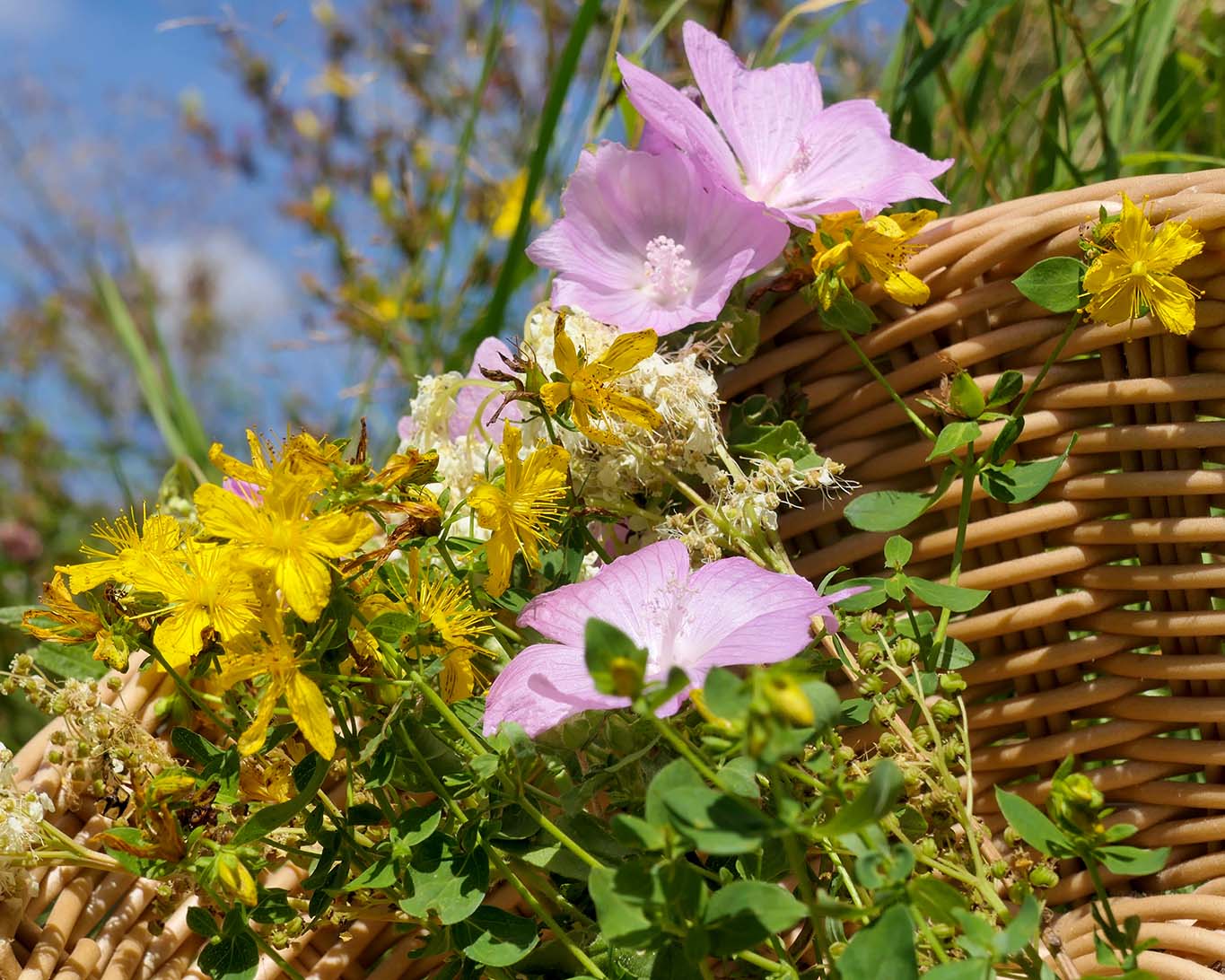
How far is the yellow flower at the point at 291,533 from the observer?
338 millimetres

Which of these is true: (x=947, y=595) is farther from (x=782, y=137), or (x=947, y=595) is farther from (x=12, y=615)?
(x=12, y=615)

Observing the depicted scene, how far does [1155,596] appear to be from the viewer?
498 mm

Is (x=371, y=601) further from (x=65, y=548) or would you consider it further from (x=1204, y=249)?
(x=65, y=548)

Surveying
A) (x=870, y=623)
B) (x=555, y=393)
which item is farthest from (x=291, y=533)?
(x=870, y=623)

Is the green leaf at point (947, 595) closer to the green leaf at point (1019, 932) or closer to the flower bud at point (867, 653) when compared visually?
the flower bud at point (867, 653)

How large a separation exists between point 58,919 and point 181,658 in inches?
5.9

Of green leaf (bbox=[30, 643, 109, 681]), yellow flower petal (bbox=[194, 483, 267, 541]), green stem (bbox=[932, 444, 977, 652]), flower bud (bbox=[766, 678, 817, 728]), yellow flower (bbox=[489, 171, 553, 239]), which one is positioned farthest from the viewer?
yellow flower (bbox=[489, 171, 553, 239])

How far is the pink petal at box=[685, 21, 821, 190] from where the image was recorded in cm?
53

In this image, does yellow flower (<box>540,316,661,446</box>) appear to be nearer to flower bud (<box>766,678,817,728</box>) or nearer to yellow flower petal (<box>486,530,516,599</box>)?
yellow flower petal (<box>486,530,516,599</box>)

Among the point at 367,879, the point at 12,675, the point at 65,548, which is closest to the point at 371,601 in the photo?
the point at 367,879

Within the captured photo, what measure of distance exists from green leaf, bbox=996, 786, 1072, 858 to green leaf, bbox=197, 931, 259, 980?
273mm

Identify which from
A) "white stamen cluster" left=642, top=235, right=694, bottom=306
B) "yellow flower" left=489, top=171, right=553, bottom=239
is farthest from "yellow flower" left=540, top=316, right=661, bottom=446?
"yellow flower" left=489, top=171, right=553, bottom=239

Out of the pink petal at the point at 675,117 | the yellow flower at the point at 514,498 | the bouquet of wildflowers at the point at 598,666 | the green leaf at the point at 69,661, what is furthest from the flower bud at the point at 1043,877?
the green leaf at the point at 69,661

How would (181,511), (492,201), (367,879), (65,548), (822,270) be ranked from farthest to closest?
(65,548), (492,201), (181,511), (822,270), (367,879)
